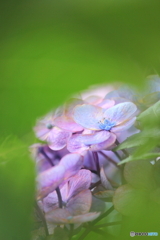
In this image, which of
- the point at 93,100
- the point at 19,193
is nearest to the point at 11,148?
the point at 19,193

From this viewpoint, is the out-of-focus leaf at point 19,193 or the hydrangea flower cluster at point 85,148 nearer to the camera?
the out-of-focus leaf at point 19,193

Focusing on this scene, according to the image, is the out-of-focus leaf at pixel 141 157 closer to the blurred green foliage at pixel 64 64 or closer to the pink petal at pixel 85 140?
the pink petal at pixel 85 140

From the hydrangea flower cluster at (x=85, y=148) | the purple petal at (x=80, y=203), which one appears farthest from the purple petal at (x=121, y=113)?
the purple petal at (x=80, y=203)

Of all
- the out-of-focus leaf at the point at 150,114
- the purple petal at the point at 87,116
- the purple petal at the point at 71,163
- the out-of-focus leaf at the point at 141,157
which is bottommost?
the out-of-focus leaf at the point at 141,157

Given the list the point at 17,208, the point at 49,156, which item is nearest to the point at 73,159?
the point at 49,156

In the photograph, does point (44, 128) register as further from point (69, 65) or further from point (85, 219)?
point (69, 65)

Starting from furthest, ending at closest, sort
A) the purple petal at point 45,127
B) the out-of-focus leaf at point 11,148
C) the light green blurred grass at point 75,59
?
1. the purple petal at point 45,127
2. the out-of-focus leaf at point 11,148
3. the light green blurred grass at point 75,59

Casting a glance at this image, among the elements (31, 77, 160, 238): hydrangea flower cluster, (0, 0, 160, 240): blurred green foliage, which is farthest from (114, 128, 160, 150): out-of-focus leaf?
(0, 0, 160, 240): blurred green foliage

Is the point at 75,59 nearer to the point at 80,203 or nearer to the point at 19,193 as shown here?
the point at 19,193
